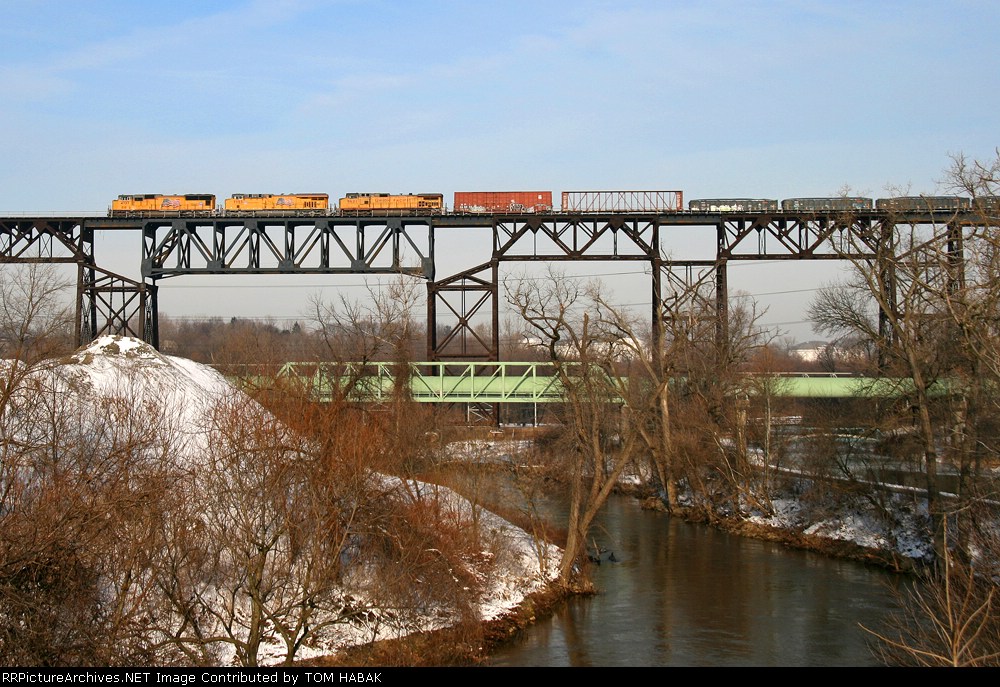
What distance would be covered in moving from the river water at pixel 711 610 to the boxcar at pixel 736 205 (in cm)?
2137

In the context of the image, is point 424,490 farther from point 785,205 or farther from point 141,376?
point 785,205

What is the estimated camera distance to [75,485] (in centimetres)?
1491

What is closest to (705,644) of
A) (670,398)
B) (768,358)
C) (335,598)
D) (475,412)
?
(335,598)

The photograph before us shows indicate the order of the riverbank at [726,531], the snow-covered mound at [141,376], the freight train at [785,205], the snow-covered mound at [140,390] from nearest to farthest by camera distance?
1. the snow-covered mound at [140,390]
2. the riverbank at [726,531]
3. the snow-covered mound at [141,376]
4. the freight train at [785,205]

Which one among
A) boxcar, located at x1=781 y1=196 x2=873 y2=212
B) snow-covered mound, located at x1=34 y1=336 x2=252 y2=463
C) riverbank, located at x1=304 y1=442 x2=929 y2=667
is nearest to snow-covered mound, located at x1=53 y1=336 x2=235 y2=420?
snow-covered mound, located at x1=34 y1=336 x2=252 y2=463

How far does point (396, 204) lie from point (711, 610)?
102 feet

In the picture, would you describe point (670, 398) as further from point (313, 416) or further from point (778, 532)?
point (313, 416)

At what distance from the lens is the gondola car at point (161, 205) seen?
47.8m

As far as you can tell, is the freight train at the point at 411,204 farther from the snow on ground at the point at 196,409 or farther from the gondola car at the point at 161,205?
the snow on ground at the point at 196,409

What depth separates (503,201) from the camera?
46.8 metres

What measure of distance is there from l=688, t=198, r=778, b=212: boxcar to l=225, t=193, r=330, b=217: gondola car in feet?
64.2

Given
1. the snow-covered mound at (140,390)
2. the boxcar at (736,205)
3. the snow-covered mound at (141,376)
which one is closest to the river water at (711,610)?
the snow-covered mound at (140,390)

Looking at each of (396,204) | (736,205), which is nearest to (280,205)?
(396,204)

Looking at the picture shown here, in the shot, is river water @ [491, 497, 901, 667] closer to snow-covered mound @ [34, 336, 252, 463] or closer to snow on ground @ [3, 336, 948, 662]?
snow on ground @ [3, 336, 948, 662]
